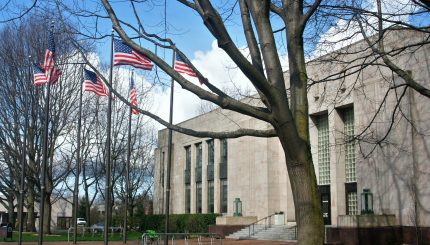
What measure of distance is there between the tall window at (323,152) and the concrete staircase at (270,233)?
3631 millimetres

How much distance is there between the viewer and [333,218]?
3166 centimetres

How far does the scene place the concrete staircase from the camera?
31744 millimetres

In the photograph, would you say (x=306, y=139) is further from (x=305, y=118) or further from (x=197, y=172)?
(x=197, y=172)

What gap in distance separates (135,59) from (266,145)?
66.7 feet

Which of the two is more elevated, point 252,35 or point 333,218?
point 252,35

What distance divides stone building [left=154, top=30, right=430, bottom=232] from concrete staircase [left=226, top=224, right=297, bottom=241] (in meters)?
2.13

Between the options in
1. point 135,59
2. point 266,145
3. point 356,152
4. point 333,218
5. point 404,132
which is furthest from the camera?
point 266,145

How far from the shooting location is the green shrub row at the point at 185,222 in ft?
142

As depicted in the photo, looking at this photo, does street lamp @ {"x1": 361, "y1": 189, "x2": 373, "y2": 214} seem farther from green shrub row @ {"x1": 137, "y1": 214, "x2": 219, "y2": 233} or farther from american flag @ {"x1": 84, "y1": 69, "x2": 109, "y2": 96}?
green shrub row @ {"x1": 137, "y1": 214, "x2": 219, "y2": 233}

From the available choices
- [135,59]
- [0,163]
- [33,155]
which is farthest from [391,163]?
[0,163]

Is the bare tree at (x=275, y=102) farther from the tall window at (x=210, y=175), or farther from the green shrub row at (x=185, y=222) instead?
the tall window at (x=210, y=175)

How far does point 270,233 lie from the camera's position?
110ft

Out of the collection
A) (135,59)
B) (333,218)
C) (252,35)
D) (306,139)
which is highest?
(135,59)

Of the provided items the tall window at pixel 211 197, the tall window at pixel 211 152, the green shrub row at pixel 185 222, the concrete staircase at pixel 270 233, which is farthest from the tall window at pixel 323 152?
the tall window at pixel 211 152
